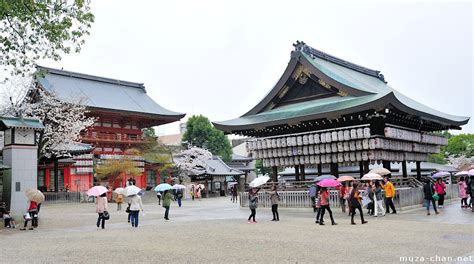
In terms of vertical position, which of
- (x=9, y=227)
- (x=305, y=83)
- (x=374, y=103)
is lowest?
(x=9, y=227)

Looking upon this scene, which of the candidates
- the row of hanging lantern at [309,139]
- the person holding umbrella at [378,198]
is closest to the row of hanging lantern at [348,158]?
the row of hanging lantern at [309,139]

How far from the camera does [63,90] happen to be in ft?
154

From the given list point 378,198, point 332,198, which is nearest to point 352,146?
point 332,198

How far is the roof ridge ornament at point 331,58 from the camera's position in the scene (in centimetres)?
2630

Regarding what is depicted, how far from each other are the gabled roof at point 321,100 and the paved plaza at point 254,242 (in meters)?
7.01

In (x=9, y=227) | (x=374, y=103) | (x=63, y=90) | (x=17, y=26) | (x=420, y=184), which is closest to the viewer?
(x=17, y=26)

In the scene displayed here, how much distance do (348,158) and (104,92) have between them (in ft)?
117

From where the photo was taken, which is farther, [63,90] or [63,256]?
[63,90]

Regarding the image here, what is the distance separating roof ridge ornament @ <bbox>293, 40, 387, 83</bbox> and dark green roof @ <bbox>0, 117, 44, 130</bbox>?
1553 centimetres

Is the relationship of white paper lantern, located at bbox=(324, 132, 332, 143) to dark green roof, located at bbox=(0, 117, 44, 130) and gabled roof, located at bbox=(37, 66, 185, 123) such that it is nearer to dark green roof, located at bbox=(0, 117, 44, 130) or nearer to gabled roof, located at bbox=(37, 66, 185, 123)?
dark green roof, located at bbox=(0, 117, 44, 130)

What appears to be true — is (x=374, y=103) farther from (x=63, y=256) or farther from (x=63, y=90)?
(x=63, y=90)

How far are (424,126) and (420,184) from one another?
537cm

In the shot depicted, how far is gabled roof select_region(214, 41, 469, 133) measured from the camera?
886 inches

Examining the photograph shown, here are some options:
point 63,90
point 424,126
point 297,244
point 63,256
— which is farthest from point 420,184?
point 63,90
